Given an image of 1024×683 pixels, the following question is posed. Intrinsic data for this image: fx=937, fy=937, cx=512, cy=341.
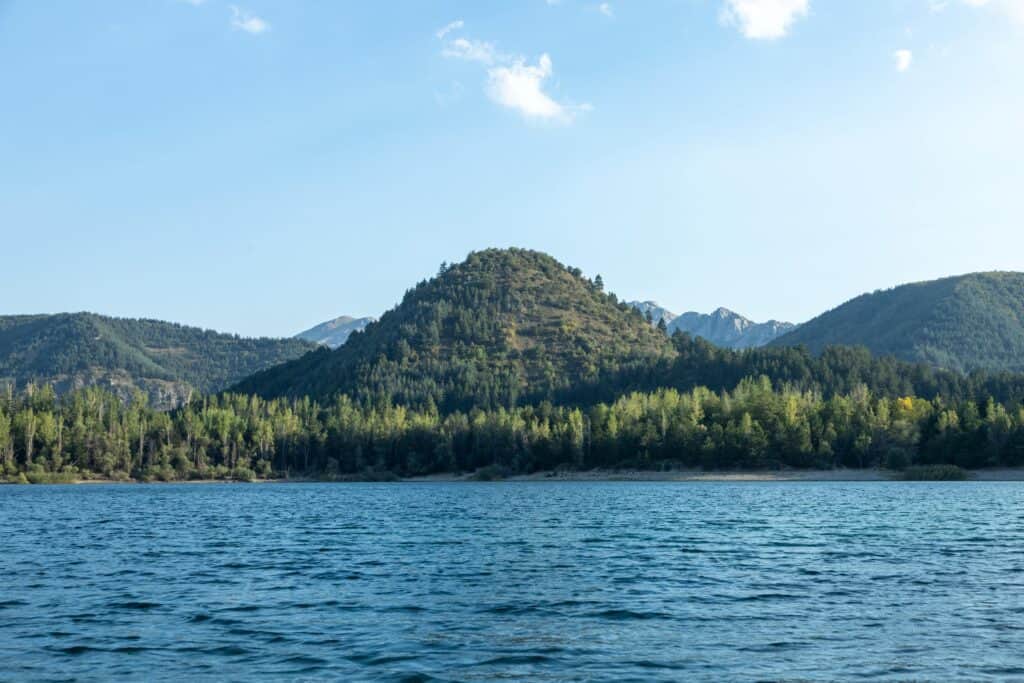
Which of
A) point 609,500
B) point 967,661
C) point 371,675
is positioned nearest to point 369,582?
point 371,675

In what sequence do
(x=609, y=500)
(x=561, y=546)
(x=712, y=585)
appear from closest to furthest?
(x=712, y=585), (x=561, y=546), (x=609, y=500)

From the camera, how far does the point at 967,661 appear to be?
3094 cm

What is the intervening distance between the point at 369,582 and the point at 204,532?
39.3 m

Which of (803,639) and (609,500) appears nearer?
(803,639)

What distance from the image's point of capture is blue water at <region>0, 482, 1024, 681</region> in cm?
3138

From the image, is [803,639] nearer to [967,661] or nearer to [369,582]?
[967,661]

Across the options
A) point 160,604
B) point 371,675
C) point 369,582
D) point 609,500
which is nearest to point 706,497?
point 609,500

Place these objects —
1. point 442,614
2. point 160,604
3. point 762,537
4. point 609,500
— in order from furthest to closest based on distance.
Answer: point 609,500
point 762,537
point 160,604
point 442,614

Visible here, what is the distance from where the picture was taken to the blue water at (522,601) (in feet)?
103

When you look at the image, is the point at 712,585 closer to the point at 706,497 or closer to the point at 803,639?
the point at 803,639

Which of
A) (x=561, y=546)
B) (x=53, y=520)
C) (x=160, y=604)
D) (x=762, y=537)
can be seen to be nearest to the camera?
(x=160, y=604)

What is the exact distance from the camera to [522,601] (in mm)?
43969

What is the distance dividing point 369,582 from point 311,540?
26507 mm

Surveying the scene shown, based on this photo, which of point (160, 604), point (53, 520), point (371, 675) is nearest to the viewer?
point (371, 675)
